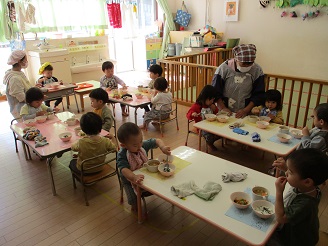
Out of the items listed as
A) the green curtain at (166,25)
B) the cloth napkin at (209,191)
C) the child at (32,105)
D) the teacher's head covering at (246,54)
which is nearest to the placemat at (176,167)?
the cloth napkin at (209,191)

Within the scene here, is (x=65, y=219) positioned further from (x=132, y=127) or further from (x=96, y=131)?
(x=132, y=127)

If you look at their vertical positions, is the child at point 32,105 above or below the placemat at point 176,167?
above

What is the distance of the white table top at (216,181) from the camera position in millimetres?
1584

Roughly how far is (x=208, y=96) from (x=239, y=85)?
43 centimetres

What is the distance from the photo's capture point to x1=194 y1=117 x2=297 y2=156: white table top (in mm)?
2588

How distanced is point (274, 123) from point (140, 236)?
2.00 meters

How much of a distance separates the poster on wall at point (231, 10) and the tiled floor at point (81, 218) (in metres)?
6.23

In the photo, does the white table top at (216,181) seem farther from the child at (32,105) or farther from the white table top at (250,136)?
the child at (32,105)

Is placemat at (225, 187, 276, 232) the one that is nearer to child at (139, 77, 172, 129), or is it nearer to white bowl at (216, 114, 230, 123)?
white bowl at (216, 114, 230, 123)

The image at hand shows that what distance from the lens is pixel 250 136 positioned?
9.43 feet

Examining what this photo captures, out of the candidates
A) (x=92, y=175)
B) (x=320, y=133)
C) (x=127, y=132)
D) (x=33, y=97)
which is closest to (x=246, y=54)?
(x=320, y=133)

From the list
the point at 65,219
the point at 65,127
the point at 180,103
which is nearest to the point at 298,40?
the point at 180,103

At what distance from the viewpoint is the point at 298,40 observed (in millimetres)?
7555

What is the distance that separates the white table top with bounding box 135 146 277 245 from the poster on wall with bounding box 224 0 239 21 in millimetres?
7139
